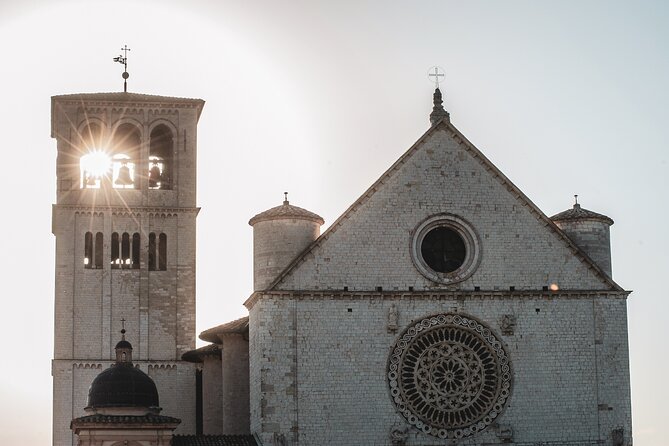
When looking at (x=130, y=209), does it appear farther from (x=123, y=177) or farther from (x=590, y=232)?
(x=590, y=232)

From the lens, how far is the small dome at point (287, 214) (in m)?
47.1

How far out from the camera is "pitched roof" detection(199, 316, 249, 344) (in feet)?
169

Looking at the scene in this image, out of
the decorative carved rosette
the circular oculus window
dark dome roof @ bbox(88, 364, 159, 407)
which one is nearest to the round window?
the circular oculus window

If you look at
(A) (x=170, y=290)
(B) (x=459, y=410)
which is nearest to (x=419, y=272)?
(B) (x=459, y=410)

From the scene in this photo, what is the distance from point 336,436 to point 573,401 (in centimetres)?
711

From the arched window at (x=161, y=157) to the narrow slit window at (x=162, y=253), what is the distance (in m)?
2.17

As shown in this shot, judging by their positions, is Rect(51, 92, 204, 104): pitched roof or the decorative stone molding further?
Rect(51, 92, 204, 104): pitched roof

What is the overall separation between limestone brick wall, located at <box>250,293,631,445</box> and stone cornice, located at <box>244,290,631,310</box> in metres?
0.04

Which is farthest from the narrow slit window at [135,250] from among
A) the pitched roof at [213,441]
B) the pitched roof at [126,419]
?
the pitched roof at [126,419]

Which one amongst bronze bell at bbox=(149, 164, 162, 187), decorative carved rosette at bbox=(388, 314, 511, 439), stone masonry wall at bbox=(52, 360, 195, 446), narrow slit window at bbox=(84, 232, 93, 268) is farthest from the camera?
bronze bell at bbox=(149, 164, 162, 187)

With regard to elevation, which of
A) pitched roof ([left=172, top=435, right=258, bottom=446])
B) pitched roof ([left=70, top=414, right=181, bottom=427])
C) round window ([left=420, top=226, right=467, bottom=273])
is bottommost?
pitched roof ([left=172, top=435, right=258, bottom=446])

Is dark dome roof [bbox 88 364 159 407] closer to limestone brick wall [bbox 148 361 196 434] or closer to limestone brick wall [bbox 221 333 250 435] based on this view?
limestone brick wall [bbox 221 333 250 435]

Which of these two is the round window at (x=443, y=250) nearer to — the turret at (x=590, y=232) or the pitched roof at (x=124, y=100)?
the turret at (x=590, y=232)

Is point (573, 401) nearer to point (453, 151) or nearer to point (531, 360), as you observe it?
point (531, 360)
